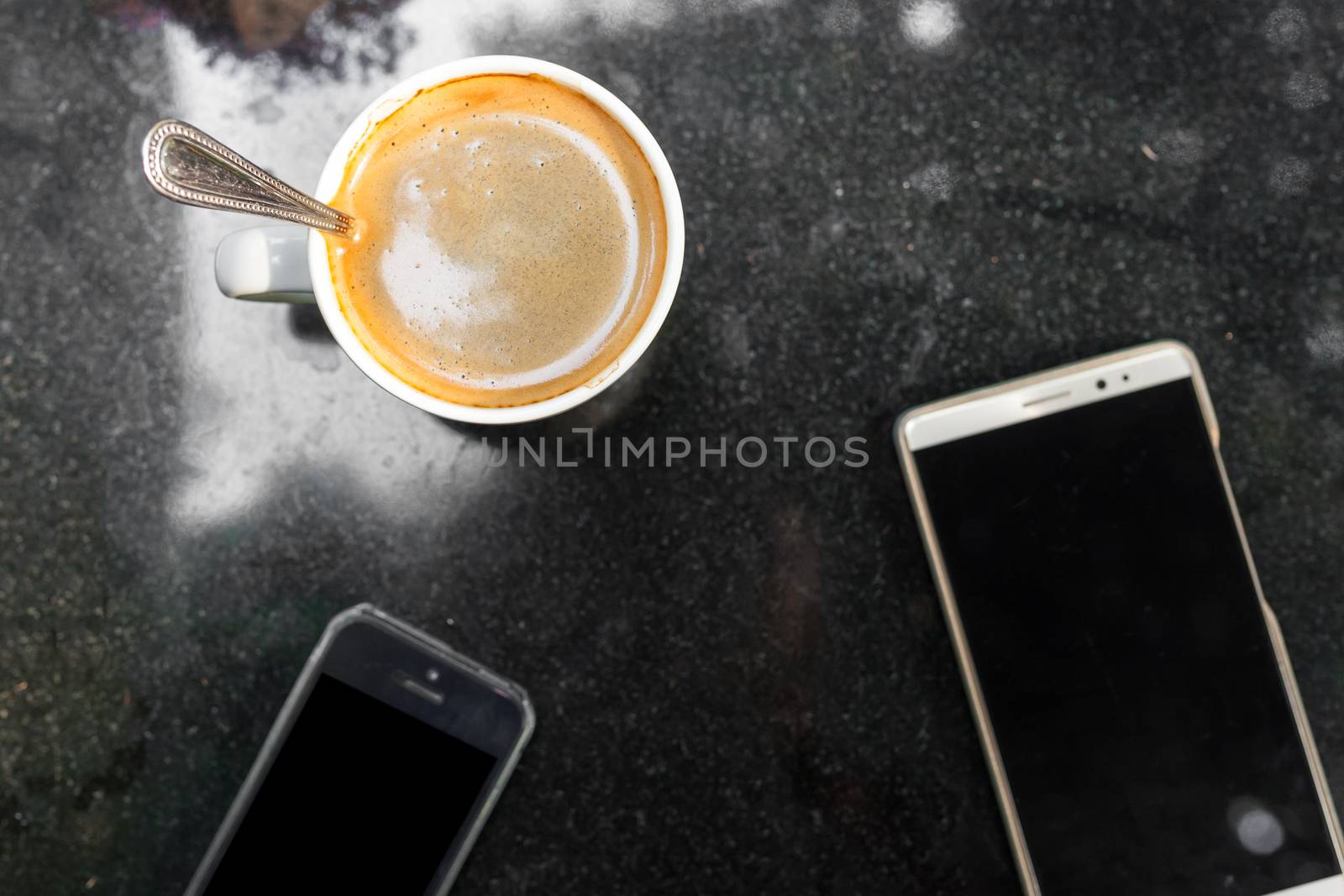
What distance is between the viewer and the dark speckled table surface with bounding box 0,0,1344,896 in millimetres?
577

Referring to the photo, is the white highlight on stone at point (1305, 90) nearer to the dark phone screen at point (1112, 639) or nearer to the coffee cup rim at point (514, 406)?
the dark phone screen at point (1112, 639)

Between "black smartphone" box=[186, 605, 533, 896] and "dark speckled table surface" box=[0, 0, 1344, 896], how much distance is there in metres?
0.02

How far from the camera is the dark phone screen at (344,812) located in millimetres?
563

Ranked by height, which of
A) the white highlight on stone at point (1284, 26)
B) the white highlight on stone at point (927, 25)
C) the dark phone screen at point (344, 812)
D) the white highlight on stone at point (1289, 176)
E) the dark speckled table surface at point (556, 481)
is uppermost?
the white highlight on stone at point (1284, 26)

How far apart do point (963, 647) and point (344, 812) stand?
0.39 m

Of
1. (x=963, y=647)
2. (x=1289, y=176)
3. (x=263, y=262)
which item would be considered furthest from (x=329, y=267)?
(x=1289, y=176)

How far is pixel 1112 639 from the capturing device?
1.88 feet

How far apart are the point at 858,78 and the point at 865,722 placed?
1.32 feet

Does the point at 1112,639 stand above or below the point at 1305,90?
below

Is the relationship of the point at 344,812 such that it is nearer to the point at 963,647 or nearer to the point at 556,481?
the point at 556,481

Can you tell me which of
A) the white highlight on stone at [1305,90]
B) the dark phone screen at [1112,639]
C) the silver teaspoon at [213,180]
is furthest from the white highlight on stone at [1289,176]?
the silver teaspoon at [213,180]

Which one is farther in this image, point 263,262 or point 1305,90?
point 1305,90

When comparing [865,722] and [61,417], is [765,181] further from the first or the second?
[61,417]

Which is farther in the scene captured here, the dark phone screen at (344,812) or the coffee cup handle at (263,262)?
the dark phone screen at (344,812)
